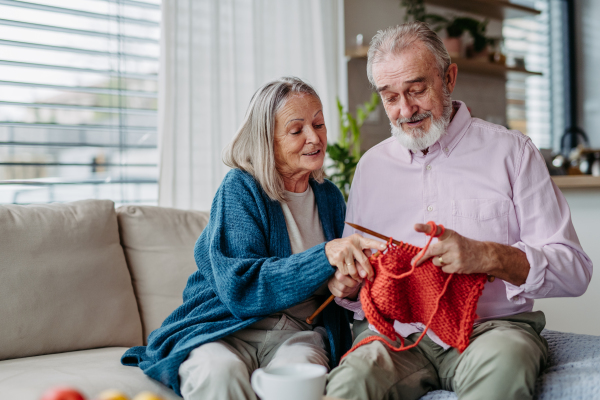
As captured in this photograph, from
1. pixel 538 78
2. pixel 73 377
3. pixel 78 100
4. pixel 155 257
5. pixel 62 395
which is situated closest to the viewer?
pixel 62 395

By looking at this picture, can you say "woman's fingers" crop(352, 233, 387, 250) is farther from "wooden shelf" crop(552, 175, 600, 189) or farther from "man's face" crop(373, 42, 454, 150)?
"wooden shelf" crop(552, 175, 600, 189)

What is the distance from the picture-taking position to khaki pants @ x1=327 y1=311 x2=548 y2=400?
1.17 m

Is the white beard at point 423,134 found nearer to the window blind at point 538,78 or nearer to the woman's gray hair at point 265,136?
the woman's gray hair at point 265,136

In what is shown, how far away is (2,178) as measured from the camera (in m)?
2.21

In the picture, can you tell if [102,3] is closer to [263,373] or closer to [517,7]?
[263,373]

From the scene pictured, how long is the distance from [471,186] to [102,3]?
1.89 meters

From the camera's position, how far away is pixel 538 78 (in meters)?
4.93

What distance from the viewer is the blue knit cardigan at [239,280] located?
4.54 ft

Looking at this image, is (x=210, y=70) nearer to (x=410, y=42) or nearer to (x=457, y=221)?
(x=410, y=42)

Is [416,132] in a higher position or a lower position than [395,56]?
lower

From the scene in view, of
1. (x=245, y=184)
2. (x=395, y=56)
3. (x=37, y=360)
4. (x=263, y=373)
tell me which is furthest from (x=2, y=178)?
(x=263, y=373)

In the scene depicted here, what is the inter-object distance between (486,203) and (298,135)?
1.87 ft

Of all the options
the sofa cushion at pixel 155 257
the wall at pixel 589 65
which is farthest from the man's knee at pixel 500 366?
the wall at pixel 589 65

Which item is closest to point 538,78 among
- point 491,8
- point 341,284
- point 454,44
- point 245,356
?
point 491,8
